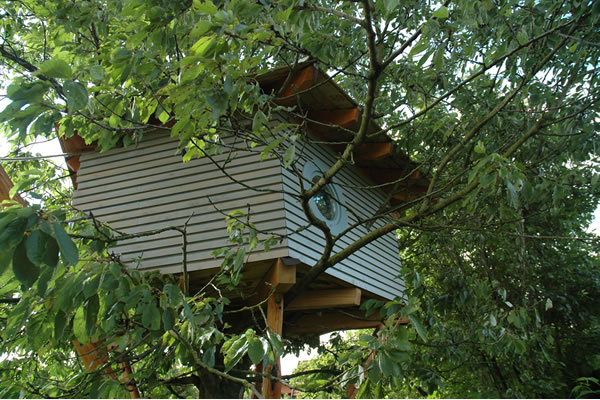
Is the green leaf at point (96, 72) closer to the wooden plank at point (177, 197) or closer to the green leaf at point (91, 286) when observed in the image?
the green leaf at point (91, 286)

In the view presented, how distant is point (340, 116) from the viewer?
496 centimetres

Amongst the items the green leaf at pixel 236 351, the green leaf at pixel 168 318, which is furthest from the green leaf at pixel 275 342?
the green leaf at pixel 168 318

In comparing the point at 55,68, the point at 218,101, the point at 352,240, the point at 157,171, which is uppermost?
the point at 157,171

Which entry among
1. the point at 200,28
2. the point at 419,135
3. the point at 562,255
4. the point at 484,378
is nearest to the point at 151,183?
the point at 419,135

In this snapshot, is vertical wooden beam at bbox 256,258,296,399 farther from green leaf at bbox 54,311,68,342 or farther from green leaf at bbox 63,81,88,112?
green leaf at bbox 63,81,88,112

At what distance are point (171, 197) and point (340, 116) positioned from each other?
193cm

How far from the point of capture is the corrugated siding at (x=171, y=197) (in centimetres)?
461

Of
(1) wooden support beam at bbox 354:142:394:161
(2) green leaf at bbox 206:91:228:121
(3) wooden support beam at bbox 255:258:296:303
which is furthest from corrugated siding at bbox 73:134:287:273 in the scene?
(2) green leaf at bbox 206:91:228:121

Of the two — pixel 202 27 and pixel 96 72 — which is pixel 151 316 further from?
Answer: pixel 202 27

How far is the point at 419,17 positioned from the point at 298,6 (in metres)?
1.70

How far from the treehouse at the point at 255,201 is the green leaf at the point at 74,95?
256 cm

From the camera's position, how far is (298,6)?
239 centimetres

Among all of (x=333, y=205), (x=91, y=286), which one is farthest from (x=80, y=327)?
(x=333, y=205)

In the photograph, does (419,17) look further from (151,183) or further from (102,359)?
(102,359)
